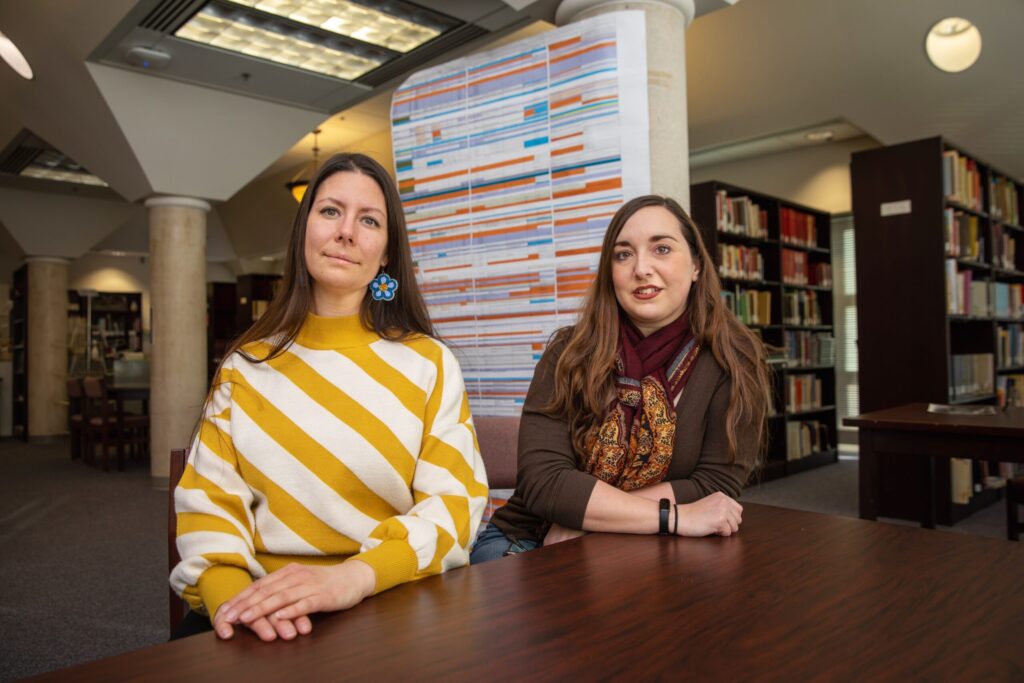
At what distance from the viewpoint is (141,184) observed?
6148 mm

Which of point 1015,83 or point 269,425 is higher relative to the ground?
point 1015,83

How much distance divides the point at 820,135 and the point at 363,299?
23.0 ft

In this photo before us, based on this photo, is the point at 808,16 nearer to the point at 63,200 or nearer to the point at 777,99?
the point at 777,99

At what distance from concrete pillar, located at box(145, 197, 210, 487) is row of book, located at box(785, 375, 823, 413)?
16.9 ft

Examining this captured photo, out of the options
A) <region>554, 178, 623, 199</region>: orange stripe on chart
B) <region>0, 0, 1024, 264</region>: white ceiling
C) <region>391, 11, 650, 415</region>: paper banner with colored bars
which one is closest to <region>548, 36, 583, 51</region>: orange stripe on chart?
<region>391, 11, 650, 415</region>: paper banner with colored bars

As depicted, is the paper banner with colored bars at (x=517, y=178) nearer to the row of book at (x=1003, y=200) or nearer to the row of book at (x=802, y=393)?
the row of book at (x=1003, y=200)

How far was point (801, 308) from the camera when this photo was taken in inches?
269

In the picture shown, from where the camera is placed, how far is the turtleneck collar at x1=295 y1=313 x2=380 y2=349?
53.9 inches

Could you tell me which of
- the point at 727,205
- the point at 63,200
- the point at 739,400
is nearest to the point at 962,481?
the point at 727,205

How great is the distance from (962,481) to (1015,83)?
126 inches

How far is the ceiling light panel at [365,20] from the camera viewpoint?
478 cm

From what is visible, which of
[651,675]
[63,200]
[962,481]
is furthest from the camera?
[63,200]

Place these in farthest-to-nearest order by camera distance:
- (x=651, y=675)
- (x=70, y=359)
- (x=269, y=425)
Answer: (x=70, y=359) < (x=269, y=425) < (x=651, y=675)

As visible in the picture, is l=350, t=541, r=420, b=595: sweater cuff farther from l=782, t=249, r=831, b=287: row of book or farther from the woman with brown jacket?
l=782, t=249, r=831, b=287: row of book
